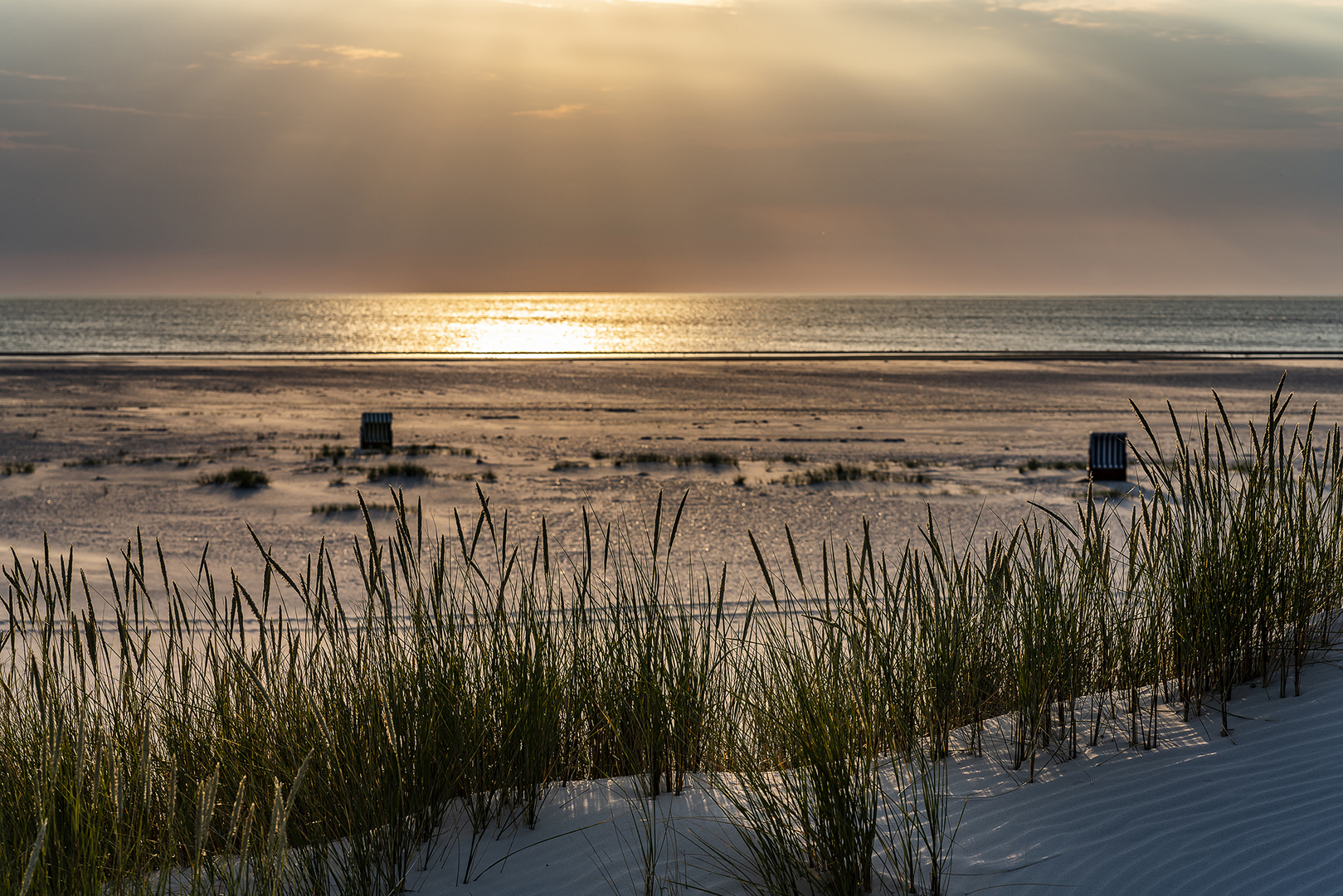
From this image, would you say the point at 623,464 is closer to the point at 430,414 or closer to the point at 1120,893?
the point at 430,414

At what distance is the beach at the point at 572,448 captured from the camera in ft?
32.6

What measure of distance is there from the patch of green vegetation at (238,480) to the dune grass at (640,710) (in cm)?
970

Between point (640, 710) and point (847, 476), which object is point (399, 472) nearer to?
point (847, 476)

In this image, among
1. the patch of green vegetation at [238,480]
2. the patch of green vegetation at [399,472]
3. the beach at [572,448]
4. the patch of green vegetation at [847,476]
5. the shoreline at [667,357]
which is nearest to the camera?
the beach at [572,448]

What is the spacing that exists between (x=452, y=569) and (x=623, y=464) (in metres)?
6.95

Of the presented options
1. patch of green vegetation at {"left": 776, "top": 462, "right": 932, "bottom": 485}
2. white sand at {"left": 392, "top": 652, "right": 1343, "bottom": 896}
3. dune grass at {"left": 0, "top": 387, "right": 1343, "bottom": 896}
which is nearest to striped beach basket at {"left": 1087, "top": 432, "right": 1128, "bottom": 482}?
patch of green vegetation at {"left": 776, "top": 462, "right": 932, "bottom": 485}

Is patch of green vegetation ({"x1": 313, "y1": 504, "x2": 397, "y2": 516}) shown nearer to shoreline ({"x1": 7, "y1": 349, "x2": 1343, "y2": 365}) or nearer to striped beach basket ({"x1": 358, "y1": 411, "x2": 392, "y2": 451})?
striped beach basket ({"x1": 358, "y1": 411, "x2": 392, "y2": 451})

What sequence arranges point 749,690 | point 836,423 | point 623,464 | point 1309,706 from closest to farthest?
point 1309,706, point 749,690, point 623,464, point 836,423

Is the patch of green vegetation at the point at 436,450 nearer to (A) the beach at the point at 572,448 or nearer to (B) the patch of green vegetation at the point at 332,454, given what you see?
(A) the beach at the point at 572,448

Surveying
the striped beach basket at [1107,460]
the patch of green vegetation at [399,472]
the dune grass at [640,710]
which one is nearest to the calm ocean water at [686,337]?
the patch of green vegetation at [399,472]

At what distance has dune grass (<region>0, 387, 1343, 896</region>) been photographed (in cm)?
241

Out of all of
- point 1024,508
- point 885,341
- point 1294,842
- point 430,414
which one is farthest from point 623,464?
point 885,341

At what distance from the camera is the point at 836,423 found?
67.4 ft

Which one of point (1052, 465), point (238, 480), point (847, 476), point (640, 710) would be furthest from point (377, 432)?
point (640, 710)
